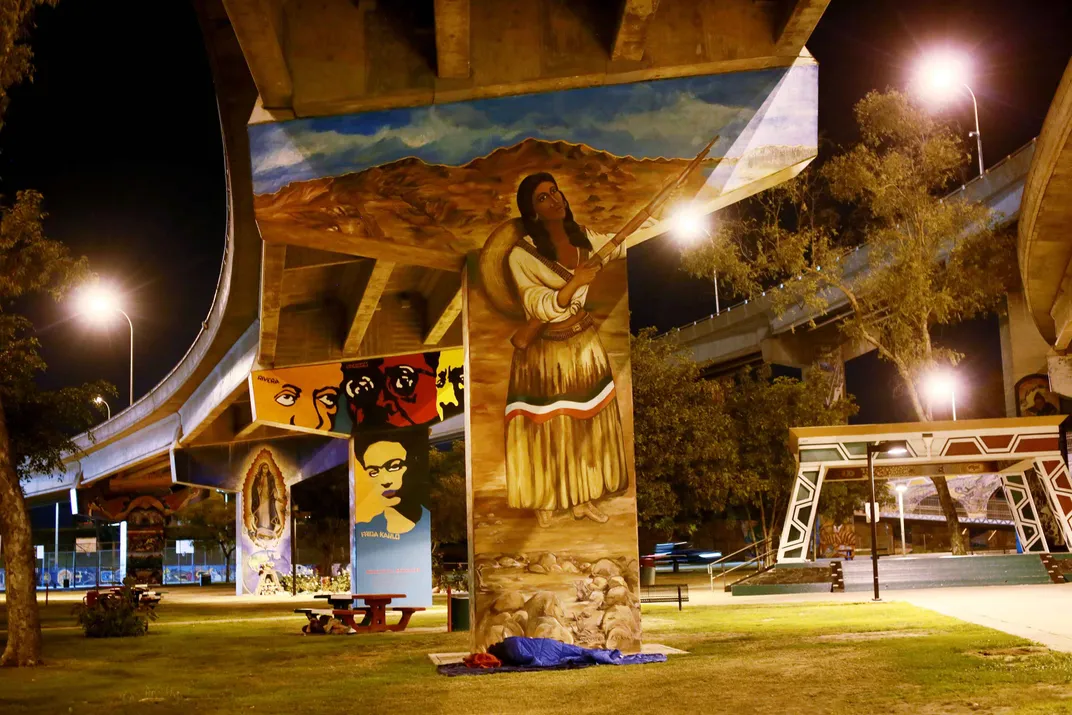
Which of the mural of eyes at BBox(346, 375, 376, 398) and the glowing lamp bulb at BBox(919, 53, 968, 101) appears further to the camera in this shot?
the glowing lamp bulb at BBox(919, 53, 968, 101)

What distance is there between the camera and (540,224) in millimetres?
14430

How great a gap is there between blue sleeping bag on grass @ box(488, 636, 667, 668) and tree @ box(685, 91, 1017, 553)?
23037 mm

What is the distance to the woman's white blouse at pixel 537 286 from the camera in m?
14.4

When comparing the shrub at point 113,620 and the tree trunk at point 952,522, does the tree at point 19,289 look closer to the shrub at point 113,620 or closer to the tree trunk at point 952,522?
A: the shrub at point 113,620

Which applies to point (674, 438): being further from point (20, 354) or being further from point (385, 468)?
point (20, 354)

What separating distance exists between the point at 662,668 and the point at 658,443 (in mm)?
29927

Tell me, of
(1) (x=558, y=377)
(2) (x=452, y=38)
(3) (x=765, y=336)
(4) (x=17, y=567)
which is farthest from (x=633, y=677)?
(3) (x=765, y=336)

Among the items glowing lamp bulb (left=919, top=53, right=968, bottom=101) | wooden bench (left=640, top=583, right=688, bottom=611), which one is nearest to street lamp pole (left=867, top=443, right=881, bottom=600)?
wooden bench (left=640, top=583, right=688, bottom=611)

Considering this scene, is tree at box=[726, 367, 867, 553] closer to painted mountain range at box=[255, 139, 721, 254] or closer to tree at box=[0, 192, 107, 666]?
tree at box=[0, 192, 107, 666]

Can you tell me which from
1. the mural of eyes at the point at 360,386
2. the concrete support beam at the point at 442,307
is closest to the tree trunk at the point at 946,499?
the concrete support beam at the point at 442,307

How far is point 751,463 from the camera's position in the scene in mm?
45094

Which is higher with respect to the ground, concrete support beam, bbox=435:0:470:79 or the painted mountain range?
concrete support beam, bbox=435:0:470:79

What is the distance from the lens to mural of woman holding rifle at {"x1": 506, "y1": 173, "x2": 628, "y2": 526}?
14.1 metres

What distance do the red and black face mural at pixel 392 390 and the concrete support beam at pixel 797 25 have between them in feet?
50.7
